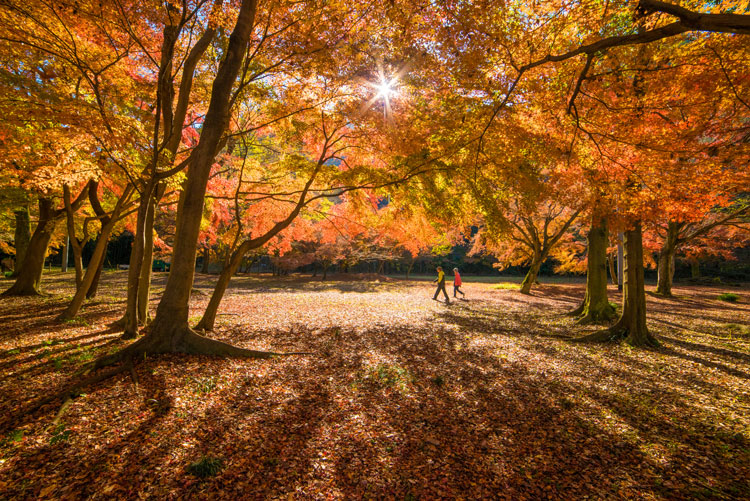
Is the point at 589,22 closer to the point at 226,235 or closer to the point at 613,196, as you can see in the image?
the point at 613,196

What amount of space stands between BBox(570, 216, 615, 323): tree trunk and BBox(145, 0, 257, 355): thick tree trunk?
1021 cm

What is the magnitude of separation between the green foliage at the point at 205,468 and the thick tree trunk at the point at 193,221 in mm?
2746

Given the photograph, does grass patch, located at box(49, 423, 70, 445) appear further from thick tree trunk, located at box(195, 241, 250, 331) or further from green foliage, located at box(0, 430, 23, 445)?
thick tree trunk, located at box(195, 241, 250, 331)

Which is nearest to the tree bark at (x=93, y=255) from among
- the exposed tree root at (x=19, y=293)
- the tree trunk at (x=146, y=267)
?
the tree trunk at (x=146, y=267)

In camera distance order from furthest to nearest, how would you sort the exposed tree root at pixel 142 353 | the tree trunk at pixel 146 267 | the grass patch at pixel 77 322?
the grass patch at pixel 77 322 < the tree trunk at pixel 146 267 < the exposed tree root at pixel 142 353

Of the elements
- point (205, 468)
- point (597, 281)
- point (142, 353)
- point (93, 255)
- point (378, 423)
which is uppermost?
point (93, 255)

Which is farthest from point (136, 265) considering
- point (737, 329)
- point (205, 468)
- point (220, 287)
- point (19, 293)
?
point (737, 329)

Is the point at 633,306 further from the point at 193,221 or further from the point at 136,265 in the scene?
the point at 136,265

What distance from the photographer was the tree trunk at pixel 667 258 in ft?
52.6

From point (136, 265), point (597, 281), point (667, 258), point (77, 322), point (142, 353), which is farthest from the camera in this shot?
point (667, 258)

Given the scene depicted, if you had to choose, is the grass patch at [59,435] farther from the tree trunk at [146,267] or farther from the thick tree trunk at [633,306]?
the thick tree trunk at [633,306]

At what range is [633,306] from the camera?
7324mm

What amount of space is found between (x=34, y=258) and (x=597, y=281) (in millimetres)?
20170

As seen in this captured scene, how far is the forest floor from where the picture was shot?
2598 mm
